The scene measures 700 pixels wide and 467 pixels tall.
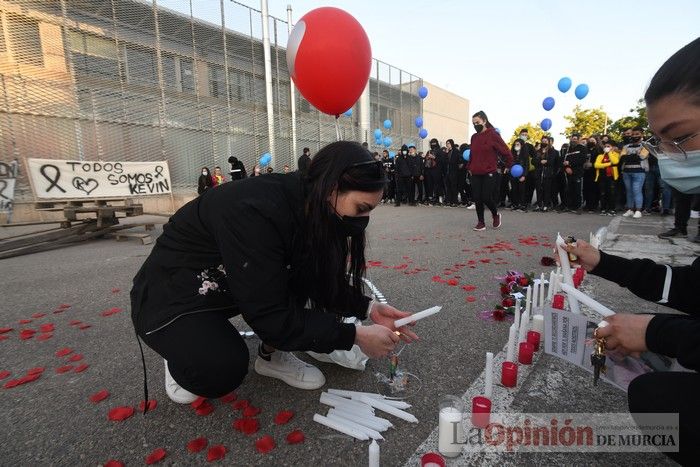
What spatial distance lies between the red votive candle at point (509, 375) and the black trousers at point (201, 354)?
4.22 ft

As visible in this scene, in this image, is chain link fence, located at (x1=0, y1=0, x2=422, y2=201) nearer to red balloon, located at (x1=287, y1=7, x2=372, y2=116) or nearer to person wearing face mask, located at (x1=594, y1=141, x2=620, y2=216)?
red balloon, located at (x1=287, y1=7, x2=372, y2=116)

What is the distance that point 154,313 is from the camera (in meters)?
1.79

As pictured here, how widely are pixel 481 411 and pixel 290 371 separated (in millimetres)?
984

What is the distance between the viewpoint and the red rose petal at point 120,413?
1826mm

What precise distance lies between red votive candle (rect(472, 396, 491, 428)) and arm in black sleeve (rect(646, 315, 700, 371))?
65 cm

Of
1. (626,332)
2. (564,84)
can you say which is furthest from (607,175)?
(626,332)

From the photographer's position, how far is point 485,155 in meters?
6.58

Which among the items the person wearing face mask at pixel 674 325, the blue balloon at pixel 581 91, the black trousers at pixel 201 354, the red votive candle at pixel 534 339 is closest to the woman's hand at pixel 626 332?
the person wearing face mask at pixel 674 325

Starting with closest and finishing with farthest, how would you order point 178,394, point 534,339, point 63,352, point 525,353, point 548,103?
point 178,394 → point 525,353 → point 534,339 → point 63,352 → point 548,103

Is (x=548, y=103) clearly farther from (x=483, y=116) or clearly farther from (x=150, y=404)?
(x=150, y=404)

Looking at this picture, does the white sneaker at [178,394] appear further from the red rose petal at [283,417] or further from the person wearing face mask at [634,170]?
the person wearing face mask at [634,170]

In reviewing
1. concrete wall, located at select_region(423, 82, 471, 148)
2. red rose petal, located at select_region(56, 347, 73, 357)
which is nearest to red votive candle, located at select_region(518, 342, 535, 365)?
red rose petal, located at select_region(56, 347, 73, 357)

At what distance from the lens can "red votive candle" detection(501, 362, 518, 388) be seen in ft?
6.34

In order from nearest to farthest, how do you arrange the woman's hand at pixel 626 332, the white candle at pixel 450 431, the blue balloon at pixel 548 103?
the woman's hand at pixel 626 332 < the white candle at pixel 450 431 < the blue balloon at pixel 548 103
